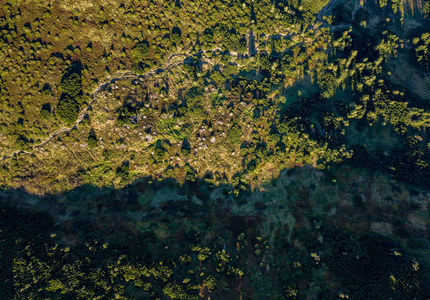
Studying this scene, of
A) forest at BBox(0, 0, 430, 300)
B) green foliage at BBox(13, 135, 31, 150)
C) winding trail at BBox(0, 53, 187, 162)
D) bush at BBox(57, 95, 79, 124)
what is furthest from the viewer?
winding trail at BBox(0, 53, 187, 162)

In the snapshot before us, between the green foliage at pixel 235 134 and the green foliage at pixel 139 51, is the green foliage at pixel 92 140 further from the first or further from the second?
the green foliage at pixel 235 134

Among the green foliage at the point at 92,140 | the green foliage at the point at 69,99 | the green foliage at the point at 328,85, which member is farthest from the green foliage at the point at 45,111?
the green foliage at the point at 328,85

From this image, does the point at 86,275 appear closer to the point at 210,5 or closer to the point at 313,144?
the point at 313,144

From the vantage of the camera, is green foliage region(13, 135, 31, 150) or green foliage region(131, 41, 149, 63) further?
green foliage region(131, 41, 149, 63)

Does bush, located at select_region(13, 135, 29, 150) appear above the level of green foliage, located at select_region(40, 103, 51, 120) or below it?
below

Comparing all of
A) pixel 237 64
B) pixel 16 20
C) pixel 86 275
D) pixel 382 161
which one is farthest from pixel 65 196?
pixel 382 161

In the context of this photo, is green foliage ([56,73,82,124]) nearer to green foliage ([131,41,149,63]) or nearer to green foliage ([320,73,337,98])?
green foliage ([131,41,149,63])

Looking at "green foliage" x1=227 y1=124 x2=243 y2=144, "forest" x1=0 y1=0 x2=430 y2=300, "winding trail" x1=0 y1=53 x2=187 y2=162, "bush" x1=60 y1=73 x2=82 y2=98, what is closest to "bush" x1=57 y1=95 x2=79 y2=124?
"forest" x1=0 y1=0 x2=430 y2=300

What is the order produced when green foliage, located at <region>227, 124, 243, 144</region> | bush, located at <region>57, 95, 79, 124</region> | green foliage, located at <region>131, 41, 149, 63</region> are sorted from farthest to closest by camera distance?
green foliage, located at <region>227, 124, 243, 144</region> → green foliage, located at <region>131, 41, 149, 63</region> → bush, located at <region>57, 95, 79, 124</region>

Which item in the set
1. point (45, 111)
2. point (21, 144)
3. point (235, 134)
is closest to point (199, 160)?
point (235, 134)
